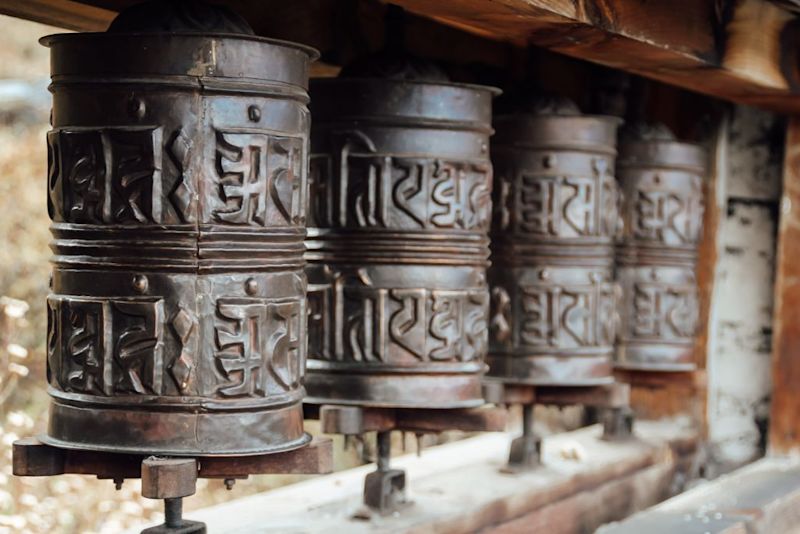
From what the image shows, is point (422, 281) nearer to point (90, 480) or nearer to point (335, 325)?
point (335, 325)

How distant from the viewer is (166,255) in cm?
Result: 276

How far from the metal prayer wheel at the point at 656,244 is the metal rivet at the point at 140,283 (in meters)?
3.19

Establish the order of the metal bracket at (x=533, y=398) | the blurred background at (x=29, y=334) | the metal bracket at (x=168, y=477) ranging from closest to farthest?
1. the metal bracket at (x=168, y=477)
2. the metal bracket at (x=533, y=398)
3. the blurred background at (x=29, y=334)

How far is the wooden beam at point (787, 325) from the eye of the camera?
6.19 metres

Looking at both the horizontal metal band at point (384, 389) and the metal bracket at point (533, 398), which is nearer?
the horizontal metal band at point (384, 389)

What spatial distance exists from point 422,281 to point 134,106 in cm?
118

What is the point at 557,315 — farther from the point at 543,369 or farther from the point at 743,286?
the point at 743,286

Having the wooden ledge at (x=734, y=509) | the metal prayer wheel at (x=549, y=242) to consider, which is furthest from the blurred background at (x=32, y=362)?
the wooden ledge at (x=734, y=509)

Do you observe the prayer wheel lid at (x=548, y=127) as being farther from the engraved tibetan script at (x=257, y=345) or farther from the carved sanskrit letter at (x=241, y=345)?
the carved sanskrit letter at (x=241, y=345)

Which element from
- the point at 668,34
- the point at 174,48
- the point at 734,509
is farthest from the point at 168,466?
the point at 734,509

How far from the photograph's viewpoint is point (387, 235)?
3.66m

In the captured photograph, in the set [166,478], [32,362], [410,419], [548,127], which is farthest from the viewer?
[32,362]

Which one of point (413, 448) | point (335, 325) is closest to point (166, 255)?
point (335, 325)

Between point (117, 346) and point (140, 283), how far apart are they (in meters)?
0.14
